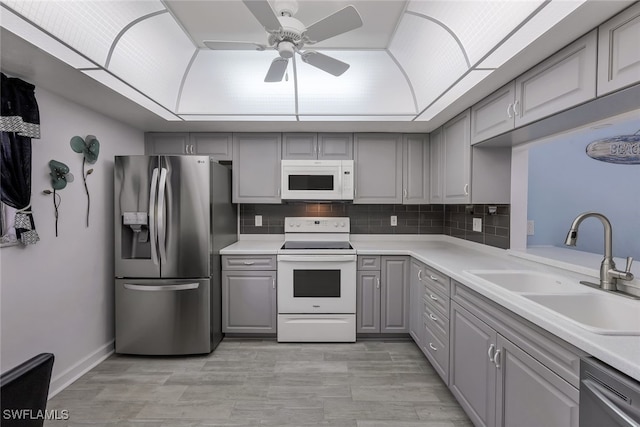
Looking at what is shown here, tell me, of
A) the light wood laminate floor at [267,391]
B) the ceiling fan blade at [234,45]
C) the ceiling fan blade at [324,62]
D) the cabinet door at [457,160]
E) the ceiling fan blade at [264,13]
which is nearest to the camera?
the ceiling fan blade at [264,13]

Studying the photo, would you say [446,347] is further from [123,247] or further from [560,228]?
[123,247]

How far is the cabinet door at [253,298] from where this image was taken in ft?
9.30

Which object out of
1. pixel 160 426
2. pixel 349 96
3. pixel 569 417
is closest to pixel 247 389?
pixel 160 426

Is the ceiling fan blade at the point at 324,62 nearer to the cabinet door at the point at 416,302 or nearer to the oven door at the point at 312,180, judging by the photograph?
the oven door at the point at 312,180

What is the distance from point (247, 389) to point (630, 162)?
2834mm

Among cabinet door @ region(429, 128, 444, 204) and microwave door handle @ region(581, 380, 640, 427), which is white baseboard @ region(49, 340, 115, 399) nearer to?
microwave door handle @ region(581, 380, 640, 427)

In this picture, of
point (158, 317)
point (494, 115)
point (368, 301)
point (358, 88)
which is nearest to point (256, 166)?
point (358, 88)

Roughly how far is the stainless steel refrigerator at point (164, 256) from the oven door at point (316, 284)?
69cm

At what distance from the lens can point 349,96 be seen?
266 cm

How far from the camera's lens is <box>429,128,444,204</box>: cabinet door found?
293cm

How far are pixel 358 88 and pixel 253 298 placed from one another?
2.20 metres

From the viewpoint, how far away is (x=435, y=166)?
3061mm

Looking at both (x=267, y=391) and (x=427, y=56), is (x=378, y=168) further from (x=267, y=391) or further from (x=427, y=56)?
(x=267, y=391)

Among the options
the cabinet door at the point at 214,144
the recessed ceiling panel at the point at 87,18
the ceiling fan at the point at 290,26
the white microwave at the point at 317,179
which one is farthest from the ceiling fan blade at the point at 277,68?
the cabinet door at the point at 214,144
